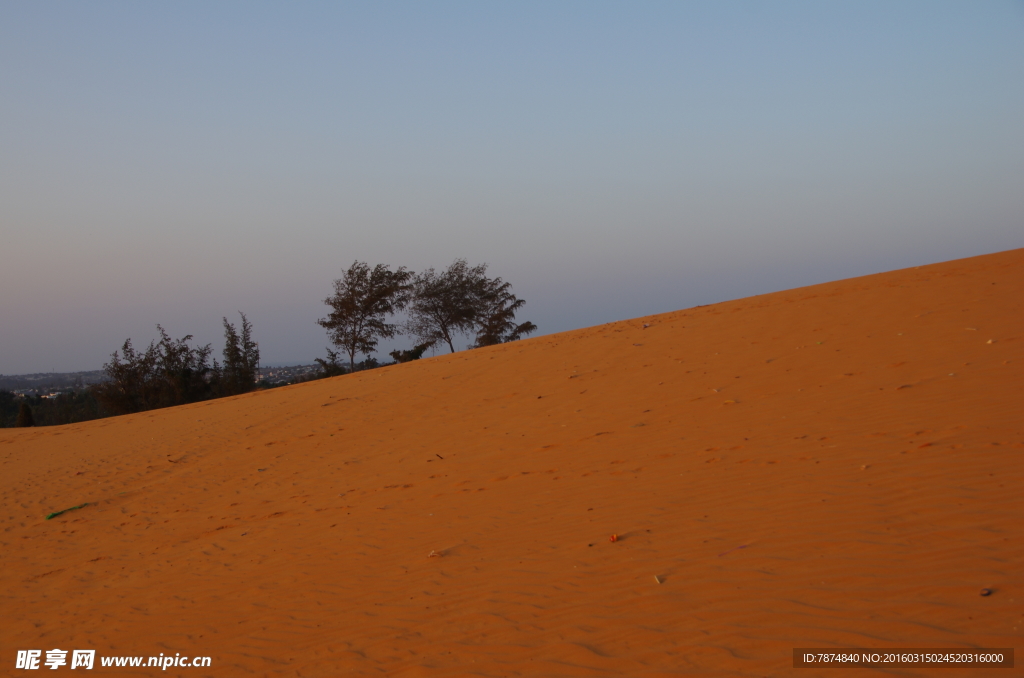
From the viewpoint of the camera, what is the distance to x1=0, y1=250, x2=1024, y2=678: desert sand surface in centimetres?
375

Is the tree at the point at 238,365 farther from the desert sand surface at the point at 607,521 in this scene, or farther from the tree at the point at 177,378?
the desert sand surface at the point at 607,521

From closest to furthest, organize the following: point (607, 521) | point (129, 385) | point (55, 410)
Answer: point (607, 521), point (129, 385), point (55, 410)

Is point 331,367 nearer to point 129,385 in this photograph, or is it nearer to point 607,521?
point 129,385

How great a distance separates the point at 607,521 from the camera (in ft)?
18.2

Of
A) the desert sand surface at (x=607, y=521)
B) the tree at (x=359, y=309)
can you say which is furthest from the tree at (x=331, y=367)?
the desert sand surface at (x=607, y=521)

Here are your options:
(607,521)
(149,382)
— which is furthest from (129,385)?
(607,521)

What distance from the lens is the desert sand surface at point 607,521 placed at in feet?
12.3

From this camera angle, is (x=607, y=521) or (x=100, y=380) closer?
(x=607, y=521)

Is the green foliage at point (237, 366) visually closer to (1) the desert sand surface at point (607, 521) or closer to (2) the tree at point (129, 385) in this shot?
(2) the tree at point (129, 385)

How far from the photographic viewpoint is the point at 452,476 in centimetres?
813

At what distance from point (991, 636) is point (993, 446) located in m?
3.09

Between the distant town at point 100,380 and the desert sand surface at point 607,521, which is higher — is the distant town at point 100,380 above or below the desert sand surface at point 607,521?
above

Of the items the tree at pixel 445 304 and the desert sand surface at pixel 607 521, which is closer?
the desert sand surface at pixel 607 521

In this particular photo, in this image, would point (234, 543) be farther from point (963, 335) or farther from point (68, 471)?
point (963, 335)
